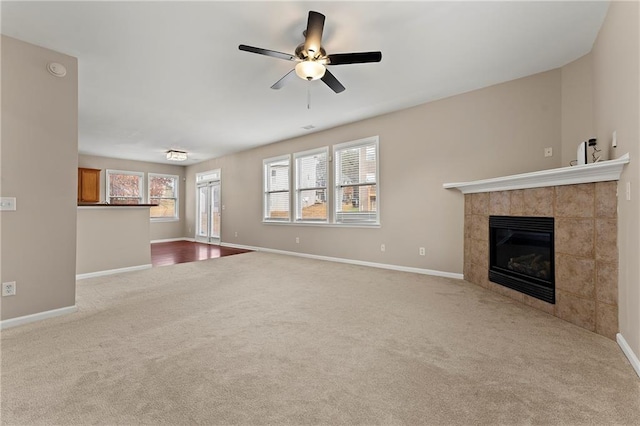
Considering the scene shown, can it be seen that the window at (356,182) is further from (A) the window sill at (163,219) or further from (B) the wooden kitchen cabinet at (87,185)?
(A) the window sill at (163,219)

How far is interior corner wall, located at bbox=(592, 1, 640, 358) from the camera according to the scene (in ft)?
6.22

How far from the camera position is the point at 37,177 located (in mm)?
2711

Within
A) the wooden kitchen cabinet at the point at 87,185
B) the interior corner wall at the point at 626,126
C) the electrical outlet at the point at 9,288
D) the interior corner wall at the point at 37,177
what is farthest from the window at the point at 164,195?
the interior corner wall at the point at 626,126

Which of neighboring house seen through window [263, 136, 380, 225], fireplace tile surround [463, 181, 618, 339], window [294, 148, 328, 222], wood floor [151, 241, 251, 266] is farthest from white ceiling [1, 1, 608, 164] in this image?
wood floor [151, 241, 251, 266]

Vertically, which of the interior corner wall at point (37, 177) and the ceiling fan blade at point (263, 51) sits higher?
the ceiling fan blade at point (263, 51)

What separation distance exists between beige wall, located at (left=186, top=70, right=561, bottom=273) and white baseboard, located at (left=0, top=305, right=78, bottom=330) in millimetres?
4063

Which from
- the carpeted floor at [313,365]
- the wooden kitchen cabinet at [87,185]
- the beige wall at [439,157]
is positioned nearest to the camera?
the carpeted floor at [313,365]

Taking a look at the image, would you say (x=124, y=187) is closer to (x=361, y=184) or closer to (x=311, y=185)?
(x=311, y=185)

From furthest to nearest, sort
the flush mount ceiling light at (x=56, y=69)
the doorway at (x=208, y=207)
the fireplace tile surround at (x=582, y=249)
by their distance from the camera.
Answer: the doorway at (x=208, y=207), the flush mount ceiling light at (x=56, y=69), the fireplace tile surround at (x=582, y=249)

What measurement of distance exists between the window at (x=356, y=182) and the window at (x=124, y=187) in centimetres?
700

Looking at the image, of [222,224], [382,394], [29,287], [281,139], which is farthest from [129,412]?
[222,224]

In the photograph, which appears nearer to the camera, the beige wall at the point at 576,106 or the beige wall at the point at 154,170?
the beige wall at the point at 576,106

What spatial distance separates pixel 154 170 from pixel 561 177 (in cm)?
1034

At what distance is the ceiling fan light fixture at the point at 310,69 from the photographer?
8.54 feet
